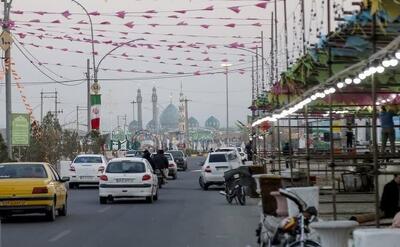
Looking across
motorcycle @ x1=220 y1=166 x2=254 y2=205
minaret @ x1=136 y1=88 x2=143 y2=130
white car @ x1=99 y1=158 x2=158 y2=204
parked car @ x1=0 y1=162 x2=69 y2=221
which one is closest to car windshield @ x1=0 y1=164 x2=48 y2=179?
Answer: parked car @ x1=0 y1=162 x2=69 y2=221

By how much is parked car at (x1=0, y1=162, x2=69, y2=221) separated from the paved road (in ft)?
1.25

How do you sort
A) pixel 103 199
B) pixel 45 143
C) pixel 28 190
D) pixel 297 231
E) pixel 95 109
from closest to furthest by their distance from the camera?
pixel 297 231 → pixel 28 190 → pixel 103 199 → pixel 45 143 → pixel 95 109

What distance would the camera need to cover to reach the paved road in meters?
17.2

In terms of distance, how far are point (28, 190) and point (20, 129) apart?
16661mm

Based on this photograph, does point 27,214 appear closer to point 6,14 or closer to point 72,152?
point 6,14

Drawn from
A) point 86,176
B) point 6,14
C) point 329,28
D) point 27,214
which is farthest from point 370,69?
point 86,176

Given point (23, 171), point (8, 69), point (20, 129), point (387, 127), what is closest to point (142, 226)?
point (23, 171)

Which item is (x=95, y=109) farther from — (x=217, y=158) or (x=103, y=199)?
(x=103, y=199)

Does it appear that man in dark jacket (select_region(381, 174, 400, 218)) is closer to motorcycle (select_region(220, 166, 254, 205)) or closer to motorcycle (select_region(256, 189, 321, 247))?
motorcycle (select_region(256, 189, 321, 247))

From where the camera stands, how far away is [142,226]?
20516mm

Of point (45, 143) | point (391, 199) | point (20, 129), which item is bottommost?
point (391, 199)

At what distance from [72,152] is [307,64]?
4330cm

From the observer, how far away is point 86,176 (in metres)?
39.8

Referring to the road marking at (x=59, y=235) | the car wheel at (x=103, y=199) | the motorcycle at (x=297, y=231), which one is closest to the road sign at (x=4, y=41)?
the car wheel at (x=103, y=199)
